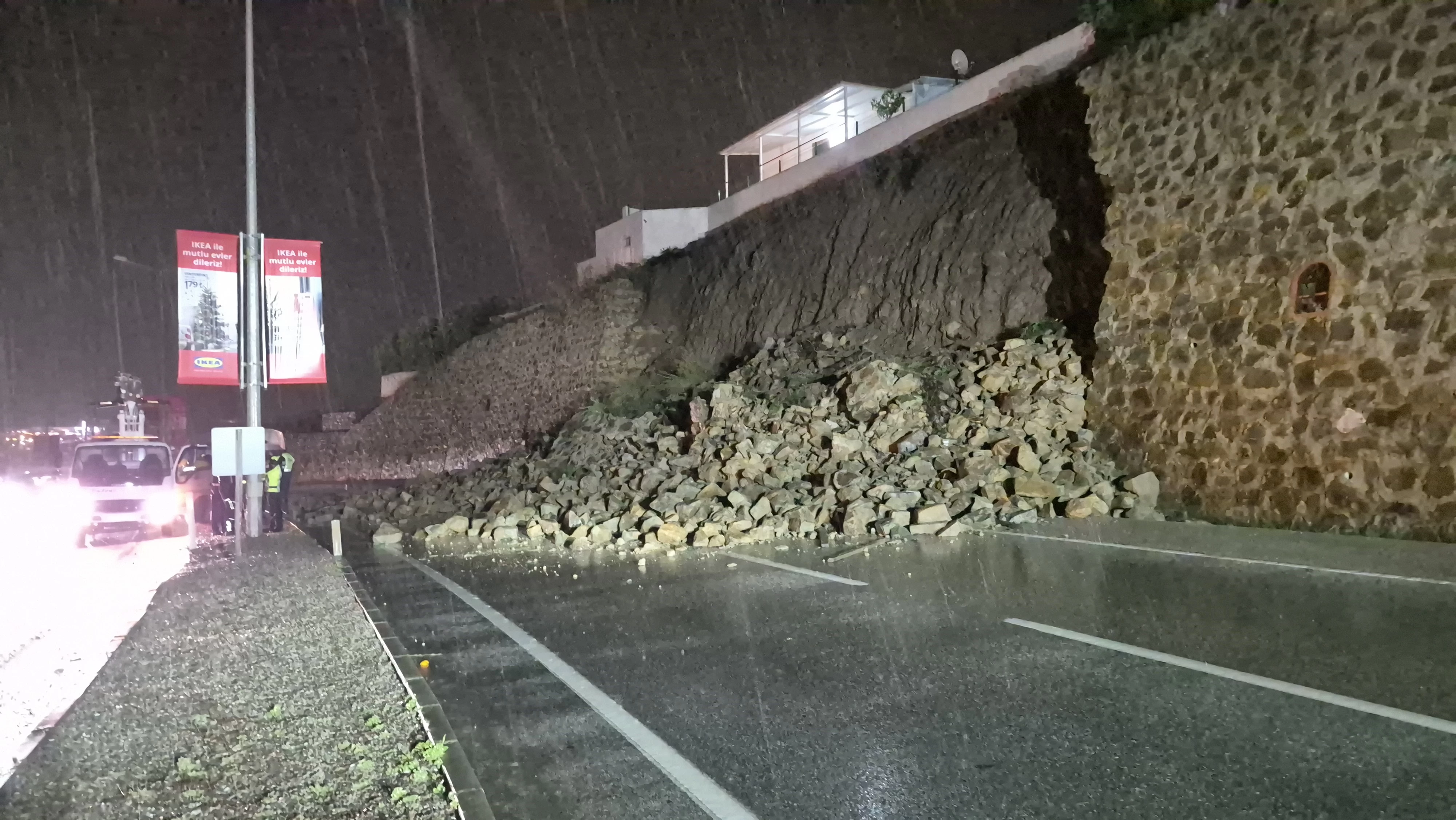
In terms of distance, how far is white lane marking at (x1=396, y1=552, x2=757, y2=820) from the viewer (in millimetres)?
3959

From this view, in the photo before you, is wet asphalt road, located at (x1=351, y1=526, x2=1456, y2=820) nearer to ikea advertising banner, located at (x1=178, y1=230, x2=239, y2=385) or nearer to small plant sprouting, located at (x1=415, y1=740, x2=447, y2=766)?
small plant sprouting, located at (x1=415, y1=740, x2=447, y2=766)

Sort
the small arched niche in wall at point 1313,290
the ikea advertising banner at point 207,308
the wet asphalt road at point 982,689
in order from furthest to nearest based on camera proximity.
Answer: the ikea advertising banner at point 207,308 → the small arched niche in wall at point 1313,290 → the wet asphalt road at point 982,689

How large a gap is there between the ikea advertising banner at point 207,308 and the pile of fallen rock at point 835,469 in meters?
3.69

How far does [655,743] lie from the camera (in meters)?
4.77

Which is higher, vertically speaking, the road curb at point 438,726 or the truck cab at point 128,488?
the truck cab at point 128,488

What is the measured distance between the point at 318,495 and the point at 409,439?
975 centimetres

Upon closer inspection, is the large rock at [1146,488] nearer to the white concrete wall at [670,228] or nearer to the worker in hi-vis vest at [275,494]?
the worker in hi-vis vest at [275,494]

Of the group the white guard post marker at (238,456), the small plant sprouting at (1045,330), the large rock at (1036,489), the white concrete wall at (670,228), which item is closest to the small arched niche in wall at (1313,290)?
the large rock at (1036,489)

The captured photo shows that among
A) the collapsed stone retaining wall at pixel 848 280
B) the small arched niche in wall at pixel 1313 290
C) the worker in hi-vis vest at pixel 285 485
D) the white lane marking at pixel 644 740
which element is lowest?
the white lane marking at pixel 644 740

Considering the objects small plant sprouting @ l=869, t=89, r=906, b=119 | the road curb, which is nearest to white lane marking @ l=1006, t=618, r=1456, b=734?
the road curb

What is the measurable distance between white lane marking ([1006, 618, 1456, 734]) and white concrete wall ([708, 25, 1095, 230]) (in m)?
14.0

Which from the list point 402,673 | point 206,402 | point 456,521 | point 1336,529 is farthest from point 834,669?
point 206,402

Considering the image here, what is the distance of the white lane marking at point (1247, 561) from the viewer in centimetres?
735

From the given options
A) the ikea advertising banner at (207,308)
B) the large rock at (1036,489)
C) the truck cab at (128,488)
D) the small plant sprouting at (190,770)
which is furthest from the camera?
the truck cab at (128,488)
